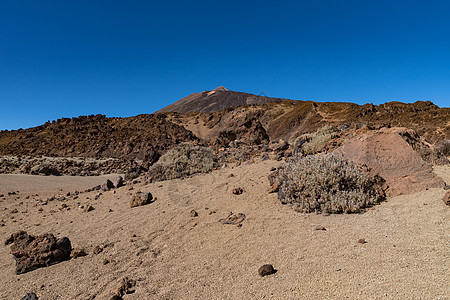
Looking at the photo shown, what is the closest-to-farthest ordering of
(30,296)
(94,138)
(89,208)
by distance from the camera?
(30,296)
(89,208)
(94,138)

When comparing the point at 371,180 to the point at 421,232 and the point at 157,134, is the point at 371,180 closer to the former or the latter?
the point at 421,232

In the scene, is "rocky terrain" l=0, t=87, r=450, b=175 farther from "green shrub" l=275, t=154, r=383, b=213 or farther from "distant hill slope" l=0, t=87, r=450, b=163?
"green shrub" l=275, t=154, r=383, b=213

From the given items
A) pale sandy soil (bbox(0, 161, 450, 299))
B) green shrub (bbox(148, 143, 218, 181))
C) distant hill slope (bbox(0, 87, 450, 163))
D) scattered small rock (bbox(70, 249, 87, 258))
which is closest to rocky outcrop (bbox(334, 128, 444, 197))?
pale sandy soil (bbox(0, 161, 450, 299))

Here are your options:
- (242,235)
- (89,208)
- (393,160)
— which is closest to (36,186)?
(89,208)

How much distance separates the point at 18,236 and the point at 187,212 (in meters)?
2.54

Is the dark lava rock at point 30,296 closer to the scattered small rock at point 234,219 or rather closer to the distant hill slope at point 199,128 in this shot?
the scattered small rock at point 234,219

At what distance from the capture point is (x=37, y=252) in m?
3.43

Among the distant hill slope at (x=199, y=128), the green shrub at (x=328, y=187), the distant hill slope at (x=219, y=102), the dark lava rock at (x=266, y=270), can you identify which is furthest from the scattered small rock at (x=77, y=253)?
the distant hill slope at (x=219, y=102)

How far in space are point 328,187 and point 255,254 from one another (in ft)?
6.53

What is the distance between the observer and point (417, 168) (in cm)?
457

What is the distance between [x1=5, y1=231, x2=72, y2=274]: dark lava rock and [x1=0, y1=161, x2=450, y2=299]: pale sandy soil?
15cm

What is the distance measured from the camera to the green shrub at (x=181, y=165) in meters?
8.40

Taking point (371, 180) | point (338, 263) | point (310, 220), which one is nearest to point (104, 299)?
point (338, 263)

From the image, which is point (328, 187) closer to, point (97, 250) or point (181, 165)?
point (97, 250)
